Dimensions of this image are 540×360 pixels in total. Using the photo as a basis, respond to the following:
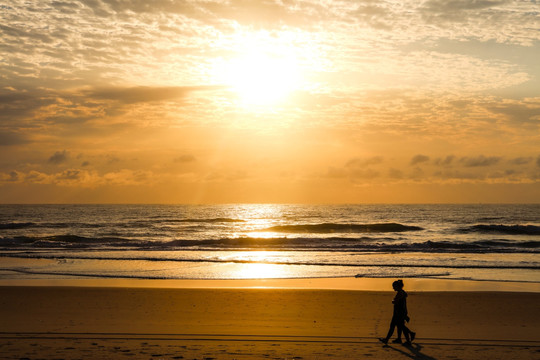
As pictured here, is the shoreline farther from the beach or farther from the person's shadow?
the person's shadow

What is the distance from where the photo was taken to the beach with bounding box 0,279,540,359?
9.27m

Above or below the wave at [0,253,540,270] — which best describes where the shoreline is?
below

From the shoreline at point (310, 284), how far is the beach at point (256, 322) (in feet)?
0.59

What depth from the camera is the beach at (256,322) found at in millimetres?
9273

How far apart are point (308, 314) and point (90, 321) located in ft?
18.1

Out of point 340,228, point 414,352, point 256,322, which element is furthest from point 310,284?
point 340,228

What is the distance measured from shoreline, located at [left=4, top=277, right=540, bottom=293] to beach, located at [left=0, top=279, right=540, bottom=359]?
18 centimetres

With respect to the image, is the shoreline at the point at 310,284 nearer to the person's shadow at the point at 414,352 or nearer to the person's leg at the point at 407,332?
the person's leg at the point at 407,332

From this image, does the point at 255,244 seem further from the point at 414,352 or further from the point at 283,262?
the point at 414,352

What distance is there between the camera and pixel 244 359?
28.4ft

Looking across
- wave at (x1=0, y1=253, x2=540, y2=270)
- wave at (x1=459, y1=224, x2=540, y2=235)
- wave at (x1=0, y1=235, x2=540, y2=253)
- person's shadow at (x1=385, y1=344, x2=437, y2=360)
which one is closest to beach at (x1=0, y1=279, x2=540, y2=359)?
person's shadow at (x1=385, y1=344, x2=437, y2=360)

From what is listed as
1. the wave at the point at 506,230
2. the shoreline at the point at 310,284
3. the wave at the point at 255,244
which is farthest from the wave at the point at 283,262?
the wave at the point at 506,230

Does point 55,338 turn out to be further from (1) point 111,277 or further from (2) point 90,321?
(1) point 111,277

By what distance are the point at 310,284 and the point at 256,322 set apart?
703 cm
